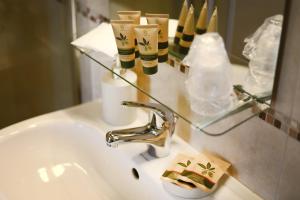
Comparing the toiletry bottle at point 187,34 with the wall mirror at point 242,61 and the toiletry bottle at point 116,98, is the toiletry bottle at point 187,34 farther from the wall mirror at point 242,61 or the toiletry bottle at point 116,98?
the toiletry bottle at point 116,98

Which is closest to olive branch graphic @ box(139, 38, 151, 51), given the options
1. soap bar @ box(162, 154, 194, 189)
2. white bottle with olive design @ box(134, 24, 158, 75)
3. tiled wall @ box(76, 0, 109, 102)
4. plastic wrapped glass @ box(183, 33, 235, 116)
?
white bottle with olive design @ box(134, 24, 158, 75)

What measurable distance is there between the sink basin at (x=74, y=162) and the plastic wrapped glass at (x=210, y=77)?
8.9 inches

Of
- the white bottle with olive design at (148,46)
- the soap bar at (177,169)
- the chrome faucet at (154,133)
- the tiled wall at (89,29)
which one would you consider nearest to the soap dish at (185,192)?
the soap bar at (177,169)

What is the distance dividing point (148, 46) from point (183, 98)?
0.42 ft

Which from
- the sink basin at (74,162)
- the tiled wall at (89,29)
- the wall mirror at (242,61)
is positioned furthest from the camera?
the tiled wall at (89,29)

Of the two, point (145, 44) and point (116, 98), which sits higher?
point (145, 44)

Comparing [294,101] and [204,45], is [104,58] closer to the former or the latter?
[204,45]

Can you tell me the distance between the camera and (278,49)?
78cm

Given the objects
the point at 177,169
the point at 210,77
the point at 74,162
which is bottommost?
the point at 74,162

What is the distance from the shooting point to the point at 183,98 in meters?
0.91

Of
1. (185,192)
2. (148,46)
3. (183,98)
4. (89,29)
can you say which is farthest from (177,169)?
(89,29)

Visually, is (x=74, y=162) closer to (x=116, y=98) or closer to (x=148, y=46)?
(x=116, y=98)

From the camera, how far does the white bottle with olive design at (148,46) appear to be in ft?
2.97

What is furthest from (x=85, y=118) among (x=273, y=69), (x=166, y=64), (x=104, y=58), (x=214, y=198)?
(x=273, y=69)
